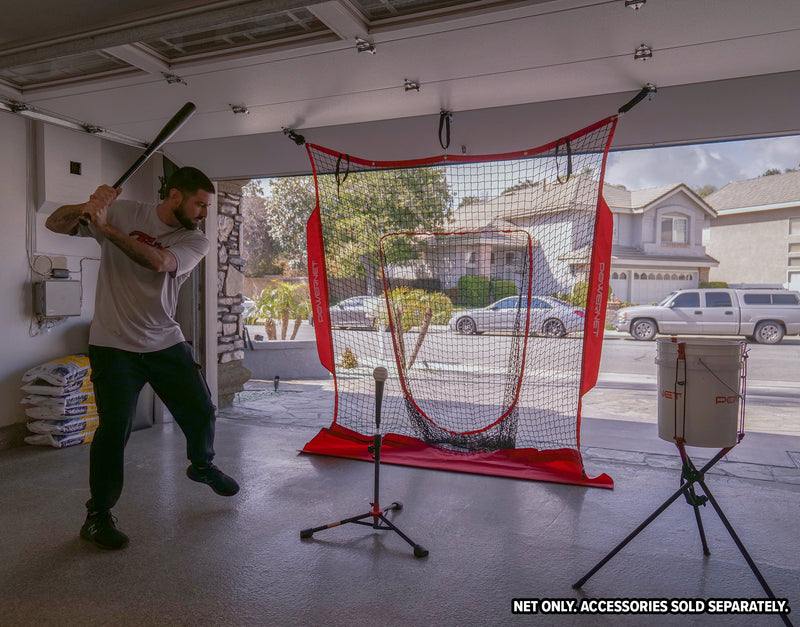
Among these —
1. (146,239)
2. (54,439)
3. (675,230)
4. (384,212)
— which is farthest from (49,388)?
(675,230)

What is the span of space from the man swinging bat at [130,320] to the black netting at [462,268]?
158 centimetres

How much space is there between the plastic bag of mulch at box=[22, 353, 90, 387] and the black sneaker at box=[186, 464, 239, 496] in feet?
5.69

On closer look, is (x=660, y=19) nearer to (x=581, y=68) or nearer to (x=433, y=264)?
(x=581, y=68)

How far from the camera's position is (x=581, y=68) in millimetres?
2965

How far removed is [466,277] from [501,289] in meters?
0.31

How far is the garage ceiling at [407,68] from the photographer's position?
245cm

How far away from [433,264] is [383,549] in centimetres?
262

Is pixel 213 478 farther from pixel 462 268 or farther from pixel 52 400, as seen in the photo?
pixel 462 268

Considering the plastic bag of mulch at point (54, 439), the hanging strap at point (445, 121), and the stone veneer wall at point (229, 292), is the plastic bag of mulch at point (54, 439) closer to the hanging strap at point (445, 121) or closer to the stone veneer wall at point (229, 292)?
the stone veneer wall at point (229, 292)

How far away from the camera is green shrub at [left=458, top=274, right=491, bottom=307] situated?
4.65 m

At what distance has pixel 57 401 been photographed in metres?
4.07

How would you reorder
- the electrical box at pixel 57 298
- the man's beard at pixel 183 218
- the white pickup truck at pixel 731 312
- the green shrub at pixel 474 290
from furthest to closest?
the white pickup truck at pixel 731 312 < the green shrub at pixel 474 290 < the electrical box at pixel 57 298 < the man's beard at pixel 183 218

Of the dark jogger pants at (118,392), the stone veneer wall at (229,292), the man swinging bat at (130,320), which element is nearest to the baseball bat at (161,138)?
the man swinging bat at (130,320)

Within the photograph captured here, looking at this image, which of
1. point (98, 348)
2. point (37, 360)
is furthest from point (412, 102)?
point (37, 360)
